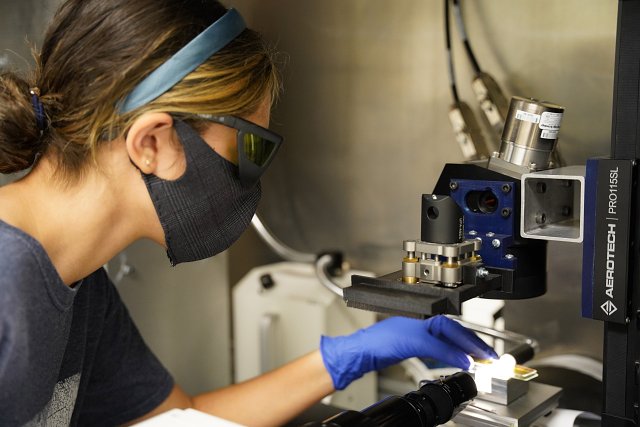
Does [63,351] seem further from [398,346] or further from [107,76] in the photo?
[398,346]

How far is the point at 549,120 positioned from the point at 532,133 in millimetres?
27

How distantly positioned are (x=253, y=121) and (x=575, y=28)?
2.44ft

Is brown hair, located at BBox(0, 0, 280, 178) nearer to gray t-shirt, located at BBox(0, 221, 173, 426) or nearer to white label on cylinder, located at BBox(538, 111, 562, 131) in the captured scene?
gray t-shirt, located at BBox(0, 221, 173, 426)

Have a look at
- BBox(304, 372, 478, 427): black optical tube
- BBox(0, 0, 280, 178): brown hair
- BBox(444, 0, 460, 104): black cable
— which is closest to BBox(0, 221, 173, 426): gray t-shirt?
BBox(0, 0, 280, 178): brown hair

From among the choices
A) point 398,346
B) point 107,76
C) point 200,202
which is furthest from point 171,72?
point 398,346

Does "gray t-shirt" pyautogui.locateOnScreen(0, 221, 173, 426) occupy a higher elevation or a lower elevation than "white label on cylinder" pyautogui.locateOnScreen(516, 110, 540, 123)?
lower

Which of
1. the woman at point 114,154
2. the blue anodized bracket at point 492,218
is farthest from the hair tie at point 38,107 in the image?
the blue anodized bracket at point 492,218

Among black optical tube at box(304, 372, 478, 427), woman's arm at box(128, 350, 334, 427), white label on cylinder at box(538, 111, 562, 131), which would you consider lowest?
woman's arm at box(128, 350, 334, 427)

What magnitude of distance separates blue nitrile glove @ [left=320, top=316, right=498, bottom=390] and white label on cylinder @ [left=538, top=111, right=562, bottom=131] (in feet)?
1.27

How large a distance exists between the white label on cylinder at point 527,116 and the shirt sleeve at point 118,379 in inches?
32.2

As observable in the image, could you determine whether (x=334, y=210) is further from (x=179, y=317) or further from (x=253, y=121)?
(x=253, y=121)

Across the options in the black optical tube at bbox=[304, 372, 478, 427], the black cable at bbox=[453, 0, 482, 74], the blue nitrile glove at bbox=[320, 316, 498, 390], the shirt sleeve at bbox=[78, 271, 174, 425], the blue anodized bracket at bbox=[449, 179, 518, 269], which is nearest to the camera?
the black optical tube at bbox=[304, 372, 478, 427]

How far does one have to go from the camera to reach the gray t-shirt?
92 cm

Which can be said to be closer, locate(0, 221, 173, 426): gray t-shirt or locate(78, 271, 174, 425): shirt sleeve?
locate(0, 221, 173, 426): gray t-shirt
